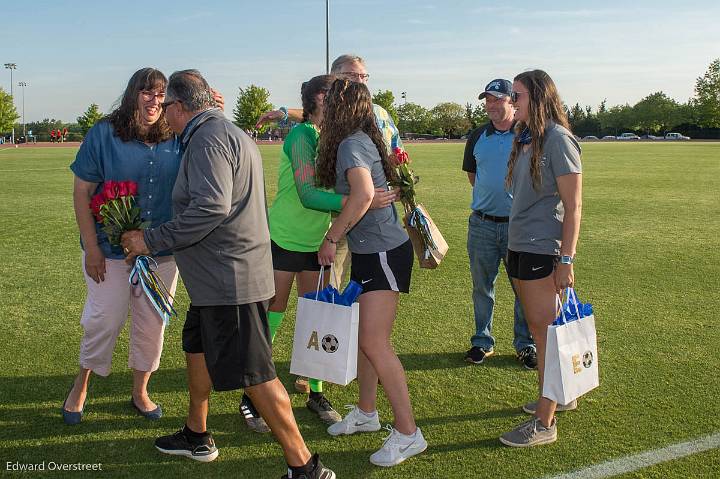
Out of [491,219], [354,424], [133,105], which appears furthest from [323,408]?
[133,105]

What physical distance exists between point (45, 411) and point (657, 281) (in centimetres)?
626

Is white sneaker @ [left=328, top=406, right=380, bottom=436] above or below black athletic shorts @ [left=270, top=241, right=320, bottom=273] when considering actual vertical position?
below

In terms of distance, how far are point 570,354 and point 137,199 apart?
251 centimetres

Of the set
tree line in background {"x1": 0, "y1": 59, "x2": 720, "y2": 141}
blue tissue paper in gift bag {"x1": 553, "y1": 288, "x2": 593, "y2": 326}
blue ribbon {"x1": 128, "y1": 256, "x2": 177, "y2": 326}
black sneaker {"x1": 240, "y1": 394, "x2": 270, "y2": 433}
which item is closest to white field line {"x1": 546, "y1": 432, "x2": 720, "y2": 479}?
blue tissue paper in gift bag {"x1": 553, "y1": 288, "x2": 593, "y2": 326}

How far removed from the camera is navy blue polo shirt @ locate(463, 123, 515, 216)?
4.99 meters

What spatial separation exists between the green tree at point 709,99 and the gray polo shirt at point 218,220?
12776cm

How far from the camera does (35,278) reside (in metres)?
7.56

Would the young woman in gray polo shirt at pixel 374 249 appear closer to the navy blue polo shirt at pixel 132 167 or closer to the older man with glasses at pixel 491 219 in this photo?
the navy blue polo shirt at pixel 132 167

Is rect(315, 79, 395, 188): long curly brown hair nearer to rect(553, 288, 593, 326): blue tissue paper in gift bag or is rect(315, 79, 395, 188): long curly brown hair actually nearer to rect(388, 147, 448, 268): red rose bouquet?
rect(388, 147, 448, 268): red rose bouquet

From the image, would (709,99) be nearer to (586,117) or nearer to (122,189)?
(586,117)

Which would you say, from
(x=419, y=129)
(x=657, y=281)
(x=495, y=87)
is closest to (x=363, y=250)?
(x=495, y=87)

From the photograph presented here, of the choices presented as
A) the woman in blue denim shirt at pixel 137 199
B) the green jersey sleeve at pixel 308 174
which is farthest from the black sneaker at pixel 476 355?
the woman in blue denim shirt at pixel 137 199

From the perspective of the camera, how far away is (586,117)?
431 feet

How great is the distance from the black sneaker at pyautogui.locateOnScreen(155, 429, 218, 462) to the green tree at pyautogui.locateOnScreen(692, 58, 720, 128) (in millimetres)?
A: 127684
